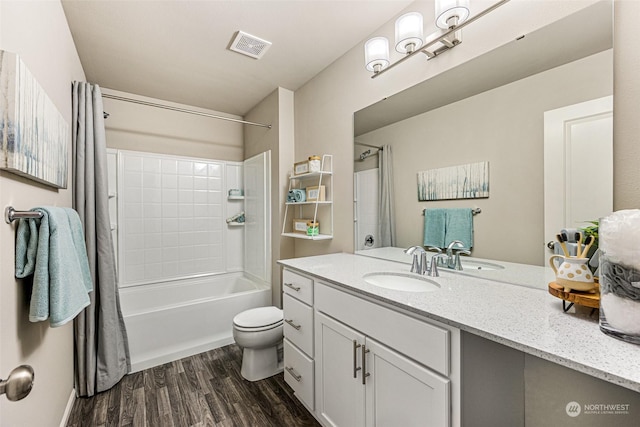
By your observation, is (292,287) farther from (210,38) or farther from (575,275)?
(210,38)

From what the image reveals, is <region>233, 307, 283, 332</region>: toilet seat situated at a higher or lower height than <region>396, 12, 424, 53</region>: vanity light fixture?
lower

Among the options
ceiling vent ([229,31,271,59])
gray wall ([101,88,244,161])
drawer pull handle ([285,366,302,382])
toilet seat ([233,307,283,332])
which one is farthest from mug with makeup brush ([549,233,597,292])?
gray wall ([101,88,244,161])

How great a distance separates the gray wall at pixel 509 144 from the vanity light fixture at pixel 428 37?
314 mm

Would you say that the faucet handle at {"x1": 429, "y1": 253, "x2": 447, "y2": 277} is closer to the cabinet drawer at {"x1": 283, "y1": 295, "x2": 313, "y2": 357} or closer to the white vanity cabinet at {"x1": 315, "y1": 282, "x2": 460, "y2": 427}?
the white vanity cabinet at {"x1": 315, "y1": 282, "x2": 460, "y2": 427}

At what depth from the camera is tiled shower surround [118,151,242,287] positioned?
2801mm

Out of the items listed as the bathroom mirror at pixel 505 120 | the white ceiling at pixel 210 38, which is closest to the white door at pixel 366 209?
the bathroom mirror at pixel 505 120

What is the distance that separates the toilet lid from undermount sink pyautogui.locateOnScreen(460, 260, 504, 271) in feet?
4.38

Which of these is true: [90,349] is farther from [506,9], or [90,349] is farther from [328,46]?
[506,9]

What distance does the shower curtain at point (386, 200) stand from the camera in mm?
1800

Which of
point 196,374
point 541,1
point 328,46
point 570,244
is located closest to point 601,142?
point 570,244

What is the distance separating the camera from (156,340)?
2.26 metres

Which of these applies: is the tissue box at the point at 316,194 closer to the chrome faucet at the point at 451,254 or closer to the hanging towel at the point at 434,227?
the hanging towel at the point at 434,227

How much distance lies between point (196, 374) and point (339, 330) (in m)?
1.41

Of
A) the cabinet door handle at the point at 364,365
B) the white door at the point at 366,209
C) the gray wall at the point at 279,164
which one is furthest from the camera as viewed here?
the gray wall at the point at 279,164
